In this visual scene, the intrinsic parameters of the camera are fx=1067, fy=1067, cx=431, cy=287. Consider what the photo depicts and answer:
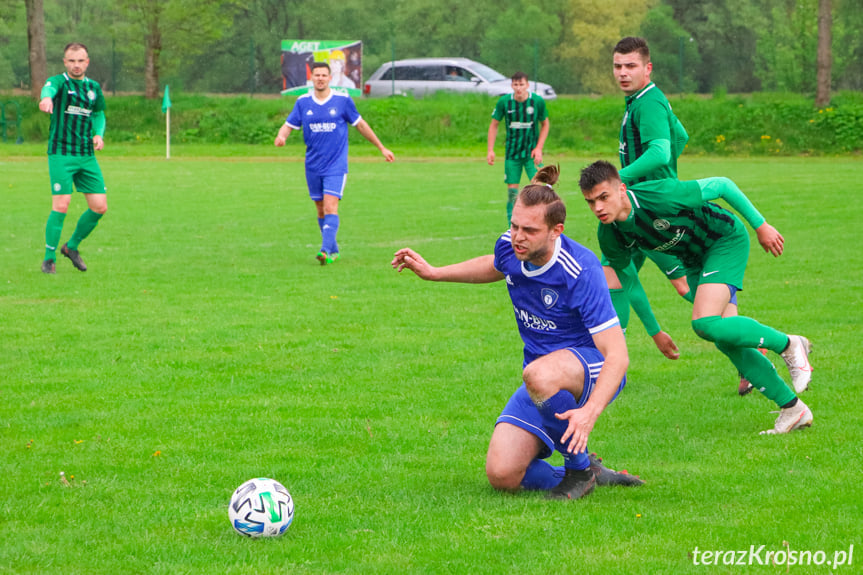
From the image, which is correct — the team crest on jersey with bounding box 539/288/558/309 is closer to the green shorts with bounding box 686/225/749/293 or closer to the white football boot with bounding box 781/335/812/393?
the green shorts with bounding box 686/225/749/293

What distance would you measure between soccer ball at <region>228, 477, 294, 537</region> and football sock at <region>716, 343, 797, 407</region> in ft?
9.46

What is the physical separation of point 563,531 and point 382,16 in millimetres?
65428

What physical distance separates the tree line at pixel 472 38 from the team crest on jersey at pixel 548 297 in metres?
34.6

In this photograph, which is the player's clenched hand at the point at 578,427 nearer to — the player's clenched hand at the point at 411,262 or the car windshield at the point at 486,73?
the player's clenched hand at the point at 411,262

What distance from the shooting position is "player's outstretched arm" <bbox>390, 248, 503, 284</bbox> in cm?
512

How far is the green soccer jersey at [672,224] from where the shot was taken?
5.92m

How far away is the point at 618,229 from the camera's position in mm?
6113

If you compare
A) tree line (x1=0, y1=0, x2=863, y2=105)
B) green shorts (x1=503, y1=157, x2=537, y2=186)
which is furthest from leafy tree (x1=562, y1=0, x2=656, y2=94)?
green shorts (x1=503, y1=157, x2=537, y2=186)

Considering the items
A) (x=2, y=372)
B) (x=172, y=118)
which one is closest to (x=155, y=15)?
(x=172, y=118)

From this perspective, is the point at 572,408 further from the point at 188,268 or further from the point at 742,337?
the point at 188,268

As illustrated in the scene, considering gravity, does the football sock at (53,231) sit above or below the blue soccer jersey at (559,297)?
below

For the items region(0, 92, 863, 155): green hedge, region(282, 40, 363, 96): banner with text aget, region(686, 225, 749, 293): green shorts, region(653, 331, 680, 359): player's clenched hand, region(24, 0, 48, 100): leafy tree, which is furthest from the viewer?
region(282, 40, 363, 96): banner with text aget

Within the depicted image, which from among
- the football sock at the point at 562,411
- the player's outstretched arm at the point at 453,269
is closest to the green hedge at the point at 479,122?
the player's outstretched arm at the point at 453,269

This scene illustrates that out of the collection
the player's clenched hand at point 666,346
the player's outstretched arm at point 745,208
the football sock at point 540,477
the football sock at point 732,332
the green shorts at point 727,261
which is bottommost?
the football sock at point 540,477
